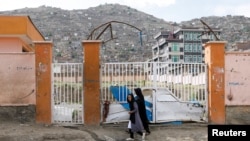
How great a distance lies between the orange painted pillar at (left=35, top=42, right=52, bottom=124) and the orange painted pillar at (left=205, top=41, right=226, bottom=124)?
Result: 5.22m

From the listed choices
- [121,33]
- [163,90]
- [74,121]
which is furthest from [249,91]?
[121,33]

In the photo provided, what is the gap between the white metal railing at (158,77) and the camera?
14.2 m

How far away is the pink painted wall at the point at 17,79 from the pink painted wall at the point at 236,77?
6362 mm

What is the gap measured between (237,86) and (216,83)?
2.60 ft

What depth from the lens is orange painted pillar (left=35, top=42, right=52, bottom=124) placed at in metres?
14.1

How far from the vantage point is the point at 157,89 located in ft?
47.0

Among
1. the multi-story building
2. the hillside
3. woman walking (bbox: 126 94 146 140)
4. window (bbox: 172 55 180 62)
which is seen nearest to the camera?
woman walking (bbox: 126 94 146 140)

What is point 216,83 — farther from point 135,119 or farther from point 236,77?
point 135,119

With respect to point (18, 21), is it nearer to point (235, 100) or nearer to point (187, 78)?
point (187, 78)

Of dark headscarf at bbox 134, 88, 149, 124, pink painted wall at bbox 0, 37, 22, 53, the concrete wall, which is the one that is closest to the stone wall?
dark headscarf at bbox 134, 88, 149, 124

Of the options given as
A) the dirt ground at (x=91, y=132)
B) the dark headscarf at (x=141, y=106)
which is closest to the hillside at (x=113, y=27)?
the dirt ground at (x=91, y=132)

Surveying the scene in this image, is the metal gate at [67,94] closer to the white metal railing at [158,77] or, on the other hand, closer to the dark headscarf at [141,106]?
the white metal railing at [158,77]

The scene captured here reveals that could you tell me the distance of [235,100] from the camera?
576 inches

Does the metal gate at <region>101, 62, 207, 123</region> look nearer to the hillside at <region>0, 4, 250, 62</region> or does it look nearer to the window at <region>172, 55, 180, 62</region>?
the hillside at <region>0, 4, 250, 62</region>
